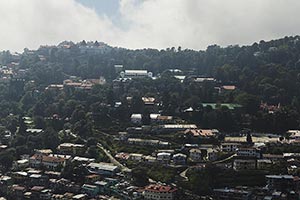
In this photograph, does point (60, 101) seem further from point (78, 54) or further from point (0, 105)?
point (78, 54)

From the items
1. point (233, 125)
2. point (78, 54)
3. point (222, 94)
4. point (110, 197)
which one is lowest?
point (110, 197)

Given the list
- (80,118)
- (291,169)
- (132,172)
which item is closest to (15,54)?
(80,118)

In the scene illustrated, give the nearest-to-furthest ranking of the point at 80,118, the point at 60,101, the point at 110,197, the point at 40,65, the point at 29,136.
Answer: the point at 110,197 < the point at 29,136 < the point at 80,118 < the point at 60,101 < the point at 40,65

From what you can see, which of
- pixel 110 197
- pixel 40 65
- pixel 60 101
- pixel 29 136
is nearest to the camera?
pixel 110 197

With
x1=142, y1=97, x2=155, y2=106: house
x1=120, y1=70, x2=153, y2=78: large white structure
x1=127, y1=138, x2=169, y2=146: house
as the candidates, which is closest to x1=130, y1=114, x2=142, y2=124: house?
x1=142, y1=97, x2=155, y2=106: house

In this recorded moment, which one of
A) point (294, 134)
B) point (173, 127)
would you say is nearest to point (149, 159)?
point (173, 127)

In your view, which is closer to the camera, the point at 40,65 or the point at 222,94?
the point at 222,94

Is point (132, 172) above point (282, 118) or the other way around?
the other way around
